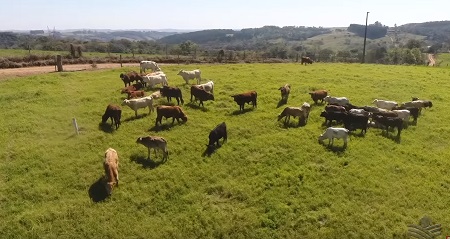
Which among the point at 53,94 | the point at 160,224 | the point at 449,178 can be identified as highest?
the point at 53,94

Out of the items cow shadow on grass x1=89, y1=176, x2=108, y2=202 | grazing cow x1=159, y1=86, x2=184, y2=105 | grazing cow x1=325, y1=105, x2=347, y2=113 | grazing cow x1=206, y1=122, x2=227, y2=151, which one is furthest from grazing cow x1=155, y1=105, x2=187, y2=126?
grazing cow x1=325, y1=105, x2=347, y2=113

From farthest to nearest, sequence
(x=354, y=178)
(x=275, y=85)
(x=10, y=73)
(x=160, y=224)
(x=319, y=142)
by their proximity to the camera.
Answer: (x=10, y=73), (x=275, y=85), (x=319, y=142), (x=354, y=178), (x=160, y=224)

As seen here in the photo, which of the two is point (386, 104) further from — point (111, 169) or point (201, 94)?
point (111, 169)

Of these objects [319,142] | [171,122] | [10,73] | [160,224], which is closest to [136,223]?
[160,224]

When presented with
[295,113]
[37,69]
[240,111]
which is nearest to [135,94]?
[240,111]

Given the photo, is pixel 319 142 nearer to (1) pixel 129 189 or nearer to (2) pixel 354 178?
(2) pixel 354 178

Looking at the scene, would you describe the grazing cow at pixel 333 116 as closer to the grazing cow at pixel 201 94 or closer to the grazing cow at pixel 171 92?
the grazing cow at pixel 201 94
